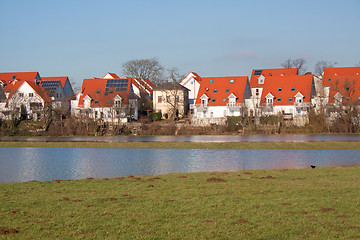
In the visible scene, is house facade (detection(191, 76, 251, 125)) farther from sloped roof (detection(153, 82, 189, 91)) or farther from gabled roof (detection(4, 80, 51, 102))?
gabled roof (detection(4, 80, 51, 102))

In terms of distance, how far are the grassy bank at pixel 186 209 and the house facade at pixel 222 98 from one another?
187 feet

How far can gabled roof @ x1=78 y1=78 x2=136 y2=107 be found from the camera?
77.6 meters

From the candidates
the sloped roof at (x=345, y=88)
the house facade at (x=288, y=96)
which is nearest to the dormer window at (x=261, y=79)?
the house facade at (x=288, y=96)

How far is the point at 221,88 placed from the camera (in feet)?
259

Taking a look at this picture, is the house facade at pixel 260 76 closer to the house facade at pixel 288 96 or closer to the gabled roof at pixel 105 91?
the house facade at pixel 288 96

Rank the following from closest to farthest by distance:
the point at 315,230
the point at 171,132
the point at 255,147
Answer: the point at 315,230 < the point at 255,147 < the point at 171,132

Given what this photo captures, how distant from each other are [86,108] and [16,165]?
51.3 meters

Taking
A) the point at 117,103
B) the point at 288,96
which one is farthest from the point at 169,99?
the point at 288,96

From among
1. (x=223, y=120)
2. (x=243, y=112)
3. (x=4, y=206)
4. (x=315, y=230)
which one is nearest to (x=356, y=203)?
(x=315, y=230)

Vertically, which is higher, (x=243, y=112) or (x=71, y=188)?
(x=243, y=112)

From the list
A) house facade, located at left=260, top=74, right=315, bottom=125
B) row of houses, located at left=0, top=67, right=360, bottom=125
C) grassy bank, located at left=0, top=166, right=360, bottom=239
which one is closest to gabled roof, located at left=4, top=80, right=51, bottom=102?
row of houses, located at left=0, top=67, right=360, bottom=125

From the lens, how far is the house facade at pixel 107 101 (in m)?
74.9

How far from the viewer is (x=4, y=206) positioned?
12.5 metres

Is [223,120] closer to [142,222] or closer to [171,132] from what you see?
[171,132]
